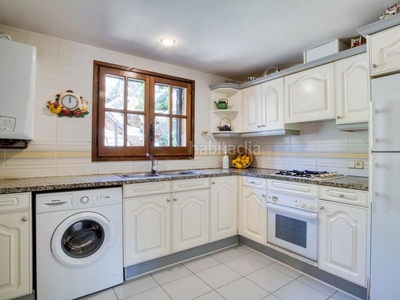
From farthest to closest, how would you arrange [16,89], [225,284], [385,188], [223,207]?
[223,207]
[225,284]
[16,89]
[385,188]

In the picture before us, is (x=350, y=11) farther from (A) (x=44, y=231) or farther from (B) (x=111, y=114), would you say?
(A) (x=44, y=231)

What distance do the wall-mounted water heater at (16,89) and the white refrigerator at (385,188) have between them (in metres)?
2.48

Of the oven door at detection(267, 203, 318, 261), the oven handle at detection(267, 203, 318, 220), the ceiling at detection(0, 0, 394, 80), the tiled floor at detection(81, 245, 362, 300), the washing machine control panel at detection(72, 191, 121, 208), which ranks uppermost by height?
the ceiling at detection(0, 0, 394, 80)

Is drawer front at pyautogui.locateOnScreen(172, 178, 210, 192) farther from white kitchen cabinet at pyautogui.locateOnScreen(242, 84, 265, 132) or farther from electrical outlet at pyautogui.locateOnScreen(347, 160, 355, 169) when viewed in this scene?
electrical outlet at pyautogui.locateOnScreen(347, 160, 355, 169)

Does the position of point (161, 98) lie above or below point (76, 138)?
above

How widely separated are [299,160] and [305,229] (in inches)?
36.4

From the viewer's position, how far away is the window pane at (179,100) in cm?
289

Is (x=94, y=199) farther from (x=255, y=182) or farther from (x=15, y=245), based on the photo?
(x=255, y=182)

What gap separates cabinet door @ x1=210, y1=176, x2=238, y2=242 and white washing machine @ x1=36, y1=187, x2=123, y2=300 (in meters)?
1.00

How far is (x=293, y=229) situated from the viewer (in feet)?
6.98

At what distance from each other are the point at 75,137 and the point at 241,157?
208 centimetres

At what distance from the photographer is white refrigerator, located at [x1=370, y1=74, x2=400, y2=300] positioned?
145 cm

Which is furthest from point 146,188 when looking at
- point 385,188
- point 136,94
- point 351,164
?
point 351,164

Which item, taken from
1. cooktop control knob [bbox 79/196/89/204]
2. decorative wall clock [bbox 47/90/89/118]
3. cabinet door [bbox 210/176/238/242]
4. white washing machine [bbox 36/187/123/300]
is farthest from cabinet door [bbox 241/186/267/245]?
decorative wall clock [bbox 47/90/89/118]
